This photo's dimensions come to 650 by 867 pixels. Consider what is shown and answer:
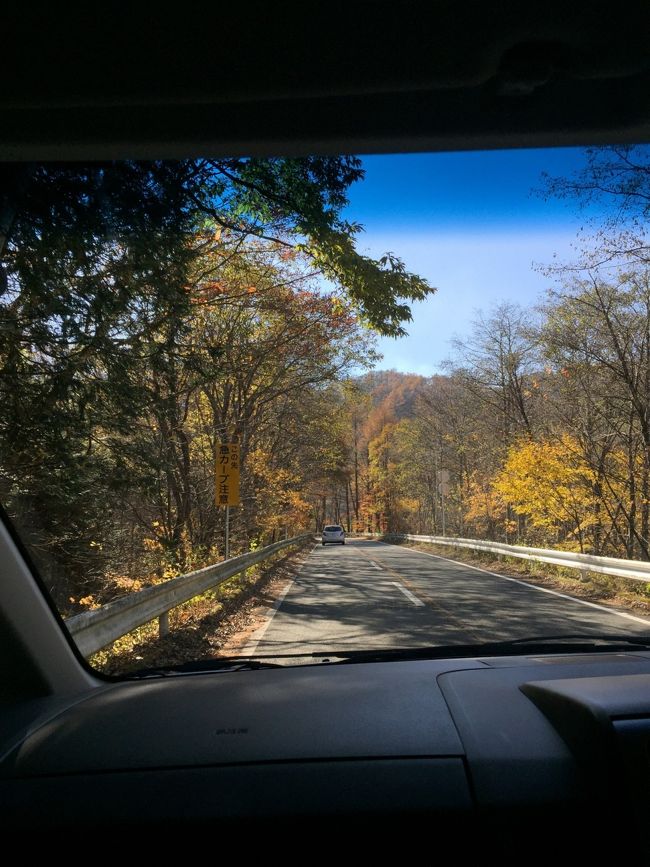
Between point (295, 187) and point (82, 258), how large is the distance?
1.92 m

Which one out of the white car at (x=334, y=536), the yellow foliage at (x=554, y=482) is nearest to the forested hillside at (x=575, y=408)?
the yellow foliage at (x=554, y=482)

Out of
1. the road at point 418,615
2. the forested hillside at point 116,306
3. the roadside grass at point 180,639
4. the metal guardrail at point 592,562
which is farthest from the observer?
the metal guardrail at point 592,562

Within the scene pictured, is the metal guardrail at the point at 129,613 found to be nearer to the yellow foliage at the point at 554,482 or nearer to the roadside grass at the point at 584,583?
the roadside grass at the point at 584,583

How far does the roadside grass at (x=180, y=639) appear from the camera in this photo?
521 centimetres

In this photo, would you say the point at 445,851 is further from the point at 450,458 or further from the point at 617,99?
the point at 450,458

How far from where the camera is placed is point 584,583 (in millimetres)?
12016

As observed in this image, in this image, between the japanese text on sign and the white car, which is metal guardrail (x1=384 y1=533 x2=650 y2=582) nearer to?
the japanese text on sign

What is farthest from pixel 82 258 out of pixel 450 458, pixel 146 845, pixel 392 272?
pixel 450 458

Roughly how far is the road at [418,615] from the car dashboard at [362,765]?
327 centimetres

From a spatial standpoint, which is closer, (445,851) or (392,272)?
(445,851)

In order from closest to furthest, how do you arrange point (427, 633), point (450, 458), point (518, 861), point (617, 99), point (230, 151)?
point (518, 861)
point (617, 99)
point (230, 151)
point (427, 633)
point (450, 458)

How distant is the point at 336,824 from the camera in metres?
1.84

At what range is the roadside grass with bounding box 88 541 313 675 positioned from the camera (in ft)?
17.1

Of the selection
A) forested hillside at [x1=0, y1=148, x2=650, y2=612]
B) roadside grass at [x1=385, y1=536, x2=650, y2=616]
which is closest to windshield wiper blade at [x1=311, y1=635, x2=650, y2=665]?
forested hillside at [x1=0, y1=148, x2=650, y2=612]
